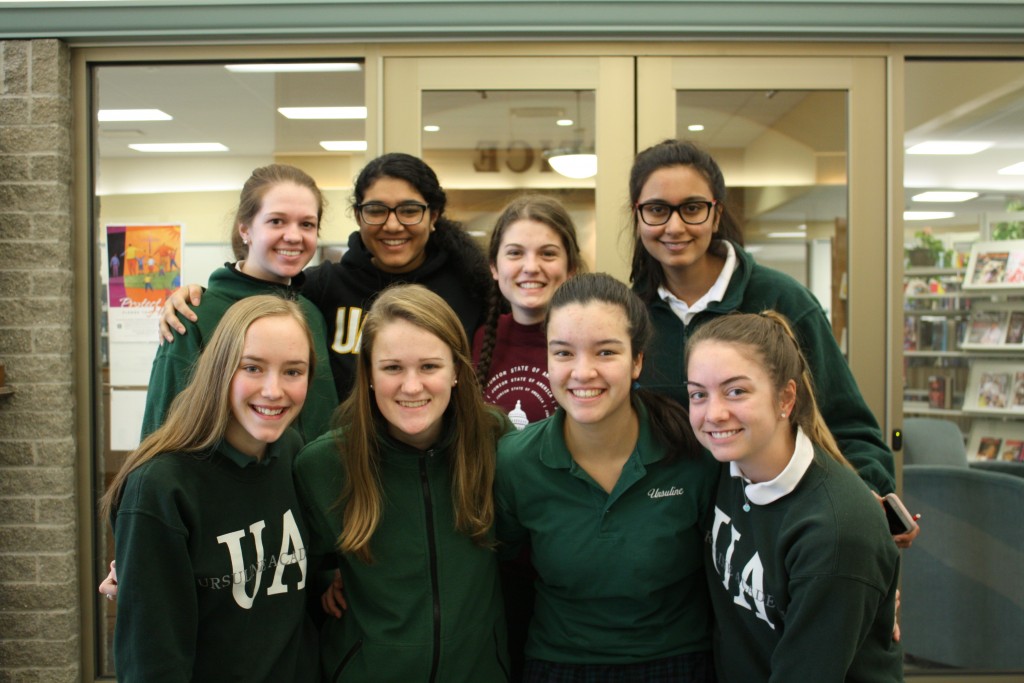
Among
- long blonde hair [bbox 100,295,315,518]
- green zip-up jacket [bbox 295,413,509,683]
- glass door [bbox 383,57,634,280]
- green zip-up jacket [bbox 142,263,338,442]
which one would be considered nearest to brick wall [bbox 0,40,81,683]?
green zip-up jacket [bbox 142,263,338,442]

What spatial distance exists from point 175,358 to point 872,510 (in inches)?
69.4

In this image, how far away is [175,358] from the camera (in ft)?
7.21

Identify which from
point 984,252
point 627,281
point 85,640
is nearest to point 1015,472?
point 984,252

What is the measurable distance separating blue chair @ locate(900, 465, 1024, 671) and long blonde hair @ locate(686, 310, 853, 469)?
1866 mm

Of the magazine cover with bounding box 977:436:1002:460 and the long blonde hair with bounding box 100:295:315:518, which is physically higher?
the long blonde hair with bounding box 100:295:315:518

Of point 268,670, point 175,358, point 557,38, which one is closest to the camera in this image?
point 268,670

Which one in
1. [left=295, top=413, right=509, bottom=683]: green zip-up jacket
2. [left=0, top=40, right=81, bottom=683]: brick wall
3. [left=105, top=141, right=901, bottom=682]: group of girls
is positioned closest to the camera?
[left=105, top=141, right=901, bottom=682]: group of girls

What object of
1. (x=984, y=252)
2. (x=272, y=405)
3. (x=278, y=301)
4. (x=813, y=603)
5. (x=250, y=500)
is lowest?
(x=813, y=603)

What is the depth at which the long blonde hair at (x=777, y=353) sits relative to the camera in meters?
1.74

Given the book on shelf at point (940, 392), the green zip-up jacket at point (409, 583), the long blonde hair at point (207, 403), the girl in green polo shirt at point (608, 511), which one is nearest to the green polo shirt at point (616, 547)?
the girl in green polo shirt at point (608, 511)

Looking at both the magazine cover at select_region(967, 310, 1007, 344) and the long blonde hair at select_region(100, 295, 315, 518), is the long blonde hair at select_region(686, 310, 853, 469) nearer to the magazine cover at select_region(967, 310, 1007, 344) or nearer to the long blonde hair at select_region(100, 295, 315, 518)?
the long blonde hair at select_region(100, 295, 315, 518)

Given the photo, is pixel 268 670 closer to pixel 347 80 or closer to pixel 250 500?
pixel 250 500

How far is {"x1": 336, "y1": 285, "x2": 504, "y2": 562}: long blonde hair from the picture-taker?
1862 mm

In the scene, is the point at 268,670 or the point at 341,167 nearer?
the point at 268,670
